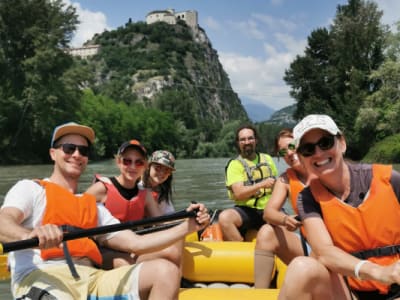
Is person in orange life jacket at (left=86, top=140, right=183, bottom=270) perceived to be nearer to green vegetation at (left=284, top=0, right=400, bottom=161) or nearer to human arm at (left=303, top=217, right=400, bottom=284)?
human arm at (left=303, top=217, right=400, bottom=284)

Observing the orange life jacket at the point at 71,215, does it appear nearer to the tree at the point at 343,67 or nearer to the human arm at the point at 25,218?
the human arm at the point at 25,218

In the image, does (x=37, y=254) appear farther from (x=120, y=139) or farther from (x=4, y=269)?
(x=120, y=139)

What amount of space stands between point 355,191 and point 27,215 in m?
1.54

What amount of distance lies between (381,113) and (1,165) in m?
19.9

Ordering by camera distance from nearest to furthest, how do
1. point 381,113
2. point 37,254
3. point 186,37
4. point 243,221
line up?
point 37,254, point 243,221, point 381,113, point 186,37

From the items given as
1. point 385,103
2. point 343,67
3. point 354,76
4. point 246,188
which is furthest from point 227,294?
point 343,67

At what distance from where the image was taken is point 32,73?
25.8 metres

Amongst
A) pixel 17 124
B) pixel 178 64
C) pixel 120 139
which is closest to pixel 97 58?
pixel 178 64

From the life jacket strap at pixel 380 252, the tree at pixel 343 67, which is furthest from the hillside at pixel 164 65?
the life jacket strap at pixel 380 252

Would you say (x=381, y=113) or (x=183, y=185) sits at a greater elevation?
(x=381, y=113)

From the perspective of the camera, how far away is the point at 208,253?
11.5ft

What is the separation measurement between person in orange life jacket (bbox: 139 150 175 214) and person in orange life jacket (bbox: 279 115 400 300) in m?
1.65

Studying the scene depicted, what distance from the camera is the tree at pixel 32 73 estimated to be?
25578mm

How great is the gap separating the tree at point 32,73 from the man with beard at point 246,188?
22.3 meters
